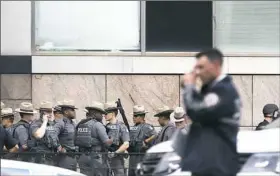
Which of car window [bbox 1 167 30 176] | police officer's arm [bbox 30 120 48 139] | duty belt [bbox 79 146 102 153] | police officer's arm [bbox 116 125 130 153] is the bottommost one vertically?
duty belt [bbox 79 146 102 153]

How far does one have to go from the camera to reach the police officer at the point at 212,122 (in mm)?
5957

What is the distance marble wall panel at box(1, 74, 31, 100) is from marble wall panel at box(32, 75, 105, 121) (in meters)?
0.13

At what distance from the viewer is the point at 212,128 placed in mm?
A: 6102

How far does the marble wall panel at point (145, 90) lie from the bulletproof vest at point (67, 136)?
321 centimetres

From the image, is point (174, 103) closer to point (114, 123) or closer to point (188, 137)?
point (114, 123)

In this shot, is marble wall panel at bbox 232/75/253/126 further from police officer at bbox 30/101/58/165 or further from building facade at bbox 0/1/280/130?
police officer at bbox 30/101/58/165

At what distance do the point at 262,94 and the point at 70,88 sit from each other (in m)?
4.06

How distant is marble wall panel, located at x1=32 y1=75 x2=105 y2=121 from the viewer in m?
16.3

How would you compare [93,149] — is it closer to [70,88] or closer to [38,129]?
[38,129]

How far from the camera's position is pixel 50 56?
1648cm

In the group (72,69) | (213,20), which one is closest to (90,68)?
(72,69)

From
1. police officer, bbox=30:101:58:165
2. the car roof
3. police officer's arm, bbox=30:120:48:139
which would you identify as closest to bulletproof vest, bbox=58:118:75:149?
police officer, bbox=30:101:58:165

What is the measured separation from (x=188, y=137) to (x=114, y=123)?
7.09m

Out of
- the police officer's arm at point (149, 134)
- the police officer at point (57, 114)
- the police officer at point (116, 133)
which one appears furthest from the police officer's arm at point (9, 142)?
the police officer's arm at point (149, 134)
